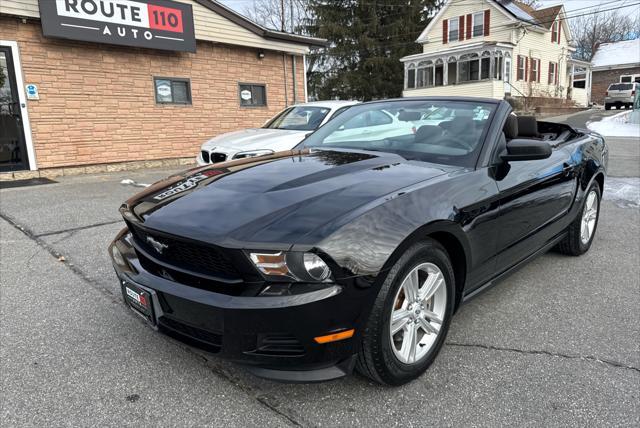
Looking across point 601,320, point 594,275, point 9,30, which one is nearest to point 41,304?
point 601,320

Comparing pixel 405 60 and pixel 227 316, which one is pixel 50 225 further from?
pixel 405 60

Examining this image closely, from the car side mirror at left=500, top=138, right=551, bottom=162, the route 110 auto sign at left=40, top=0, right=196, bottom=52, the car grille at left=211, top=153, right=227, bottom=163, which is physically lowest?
the car grille at left=211, top=153, right=227, bottom=163

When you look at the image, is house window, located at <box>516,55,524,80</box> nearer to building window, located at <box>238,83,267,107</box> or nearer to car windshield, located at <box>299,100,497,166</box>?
building window, located at <box>238,83,267,107</box>

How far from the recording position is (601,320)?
3.16 metres

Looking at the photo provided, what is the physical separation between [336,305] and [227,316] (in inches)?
18.0

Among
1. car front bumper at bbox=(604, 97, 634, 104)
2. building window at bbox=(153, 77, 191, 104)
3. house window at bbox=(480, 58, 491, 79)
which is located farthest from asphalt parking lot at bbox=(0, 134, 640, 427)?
car front bumper at bbox=(604, 97, 634, 104)

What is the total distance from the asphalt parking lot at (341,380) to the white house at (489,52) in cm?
2620

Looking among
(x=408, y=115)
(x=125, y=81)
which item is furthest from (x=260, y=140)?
(x=125, y=81)

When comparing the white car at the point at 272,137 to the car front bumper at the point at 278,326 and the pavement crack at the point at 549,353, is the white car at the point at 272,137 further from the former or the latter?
the car front bumper at the point at 278,326

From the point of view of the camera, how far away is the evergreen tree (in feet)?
102

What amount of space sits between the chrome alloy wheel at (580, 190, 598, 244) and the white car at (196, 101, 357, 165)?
3.00 m

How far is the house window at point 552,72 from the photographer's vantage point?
107 ft

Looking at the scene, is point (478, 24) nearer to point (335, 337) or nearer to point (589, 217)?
point (589, 217)

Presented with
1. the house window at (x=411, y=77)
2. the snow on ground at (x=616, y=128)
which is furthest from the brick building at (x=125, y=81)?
the house window at (x=411, y=77)
